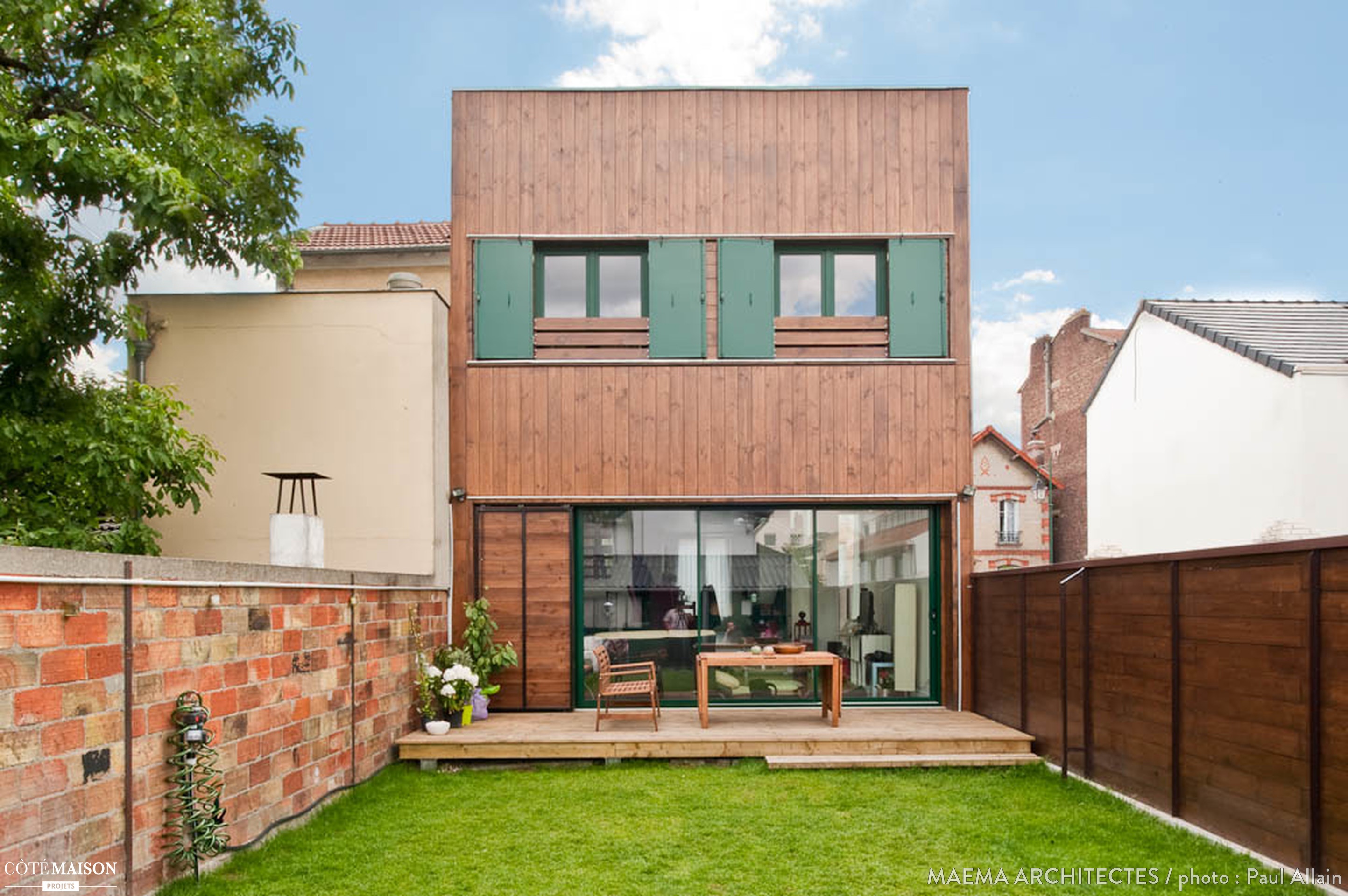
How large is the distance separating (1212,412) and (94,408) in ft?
46.5

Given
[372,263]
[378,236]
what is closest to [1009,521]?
[378,236]

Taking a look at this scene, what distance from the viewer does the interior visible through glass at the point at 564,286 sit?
9.57m

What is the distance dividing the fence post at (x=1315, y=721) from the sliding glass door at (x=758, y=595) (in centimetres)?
534

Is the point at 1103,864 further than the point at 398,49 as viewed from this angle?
No

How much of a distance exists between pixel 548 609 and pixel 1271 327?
1177 centimetres

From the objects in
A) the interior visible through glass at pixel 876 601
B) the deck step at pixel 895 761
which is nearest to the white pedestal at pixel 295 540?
the deck step at pixel 895 761

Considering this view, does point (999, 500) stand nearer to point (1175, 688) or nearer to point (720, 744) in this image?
point (720, 744)

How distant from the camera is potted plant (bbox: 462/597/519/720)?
8789 mm

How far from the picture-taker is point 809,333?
9.49m

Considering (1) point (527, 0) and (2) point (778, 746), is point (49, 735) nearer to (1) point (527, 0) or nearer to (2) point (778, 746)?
(2) point (778, 746)

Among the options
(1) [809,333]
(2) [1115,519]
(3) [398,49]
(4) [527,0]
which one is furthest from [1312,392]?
(3) [398,49]

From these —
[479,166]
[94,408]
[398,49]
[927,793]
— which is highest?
[398,49]

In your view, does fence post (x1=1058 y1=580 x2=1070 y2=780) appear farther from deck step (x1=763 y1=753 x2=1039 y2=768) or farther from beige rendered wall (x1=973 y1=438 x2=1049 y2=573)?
beige rendered wall (x1=973 y1=438 x2=1049 y2=573)

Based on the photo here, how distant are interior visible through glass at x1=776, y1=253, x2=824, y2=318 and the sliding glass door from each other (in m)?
1.95
